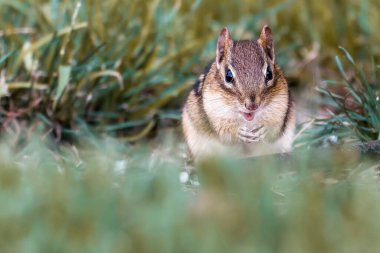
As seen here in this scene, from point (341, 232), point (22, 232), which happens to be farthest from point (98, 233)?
point (341, 232)

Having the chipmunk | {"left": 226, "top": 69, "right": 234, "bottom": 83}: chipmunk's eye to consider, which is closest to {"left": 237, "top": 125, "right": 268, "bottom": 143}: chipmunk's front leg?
the chipmunk

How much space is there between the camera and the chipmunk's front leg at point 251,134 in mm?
4812

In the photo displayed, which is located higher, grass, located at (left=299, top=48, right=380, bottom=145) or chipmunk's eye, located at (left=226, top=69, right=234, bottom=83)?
chipmunk's eye, located at (left=226, top=69, right=234, bottom=83)

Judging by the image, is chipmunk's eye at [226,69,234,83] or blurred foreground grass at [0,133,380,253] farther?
chipmunk's eye at [226,69,234,83]

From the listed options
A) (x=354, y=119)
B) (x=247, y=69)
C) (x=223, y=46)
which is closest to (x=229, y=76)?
(x=247, y=69)

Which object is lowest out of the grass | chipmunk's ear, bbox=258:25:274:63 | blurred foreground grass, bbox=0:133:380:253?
the grass

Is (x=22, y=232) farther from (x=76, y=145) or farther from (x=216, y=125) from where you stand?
(x=76, y=145)

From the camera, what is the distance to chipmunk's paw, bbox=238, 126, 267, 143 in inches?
189

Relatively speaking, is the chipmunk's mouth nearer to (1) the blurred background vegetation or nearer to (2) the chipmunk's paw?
(2) the chipmunk's paw

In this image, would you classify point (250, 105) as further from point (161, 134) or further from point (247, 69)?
point (161, 134)

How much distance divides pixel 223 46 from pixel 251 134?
0.52 meters

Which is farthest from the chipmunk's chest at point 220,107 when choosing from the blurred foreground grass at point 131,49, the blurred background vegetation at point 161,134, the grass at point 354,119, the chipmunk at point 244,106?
the blurred foreground grass at point 131,49

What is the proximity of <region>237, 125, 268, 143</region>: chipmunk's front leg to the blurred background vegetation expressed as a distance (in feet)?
1.04

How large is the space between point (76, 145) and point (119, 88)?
551 millimetres
